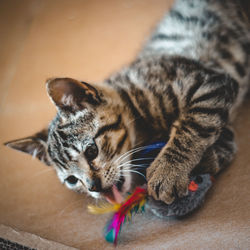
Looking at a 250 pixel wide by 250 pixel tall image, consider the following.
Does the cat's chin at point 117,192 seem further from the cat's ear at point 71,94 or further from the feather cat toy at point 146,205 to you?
the cat's ear at point 71,94

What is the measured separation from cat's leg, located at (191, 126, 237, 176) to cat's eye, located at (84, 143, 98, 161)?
0.45m

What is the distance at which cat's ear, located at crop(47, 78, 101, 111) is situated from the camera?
1.19m

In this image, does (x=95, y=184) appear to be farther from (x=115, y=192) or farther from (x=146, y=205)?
(x=146, y=205)

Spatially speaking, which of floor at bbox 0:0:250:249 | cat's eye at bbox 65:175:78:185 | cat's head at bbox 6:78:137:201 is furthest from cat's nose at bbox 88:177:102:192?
floor at bbox 0:0:250:249

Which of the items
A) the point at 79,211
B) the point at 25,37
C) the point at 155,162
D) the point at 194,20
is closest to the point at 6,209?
the point at 79,211

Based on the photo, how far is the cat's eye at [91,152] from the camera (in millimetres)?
Answer: 1226

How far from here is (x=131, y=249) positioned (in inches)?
47.9

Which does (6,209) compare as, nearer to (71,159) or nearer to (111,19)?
(71,159)

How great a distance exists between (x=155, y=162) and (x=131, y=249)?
1.22 ft

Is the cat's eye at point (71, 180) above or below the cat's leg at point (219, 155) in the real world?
above

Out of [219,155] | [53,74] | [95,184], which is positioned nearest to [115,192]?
[95,184]

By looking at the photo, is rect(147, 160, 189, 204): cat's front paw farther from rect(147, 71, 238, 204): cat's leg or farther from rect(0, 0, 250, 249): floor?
rect(0, 0, 250, 249): floor

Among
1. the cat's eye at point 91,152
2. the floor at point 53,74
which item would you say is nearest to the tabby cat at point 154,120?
the cat's eye at point 91,152

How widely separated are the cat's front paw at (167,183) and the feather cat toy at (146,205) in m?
0.03
